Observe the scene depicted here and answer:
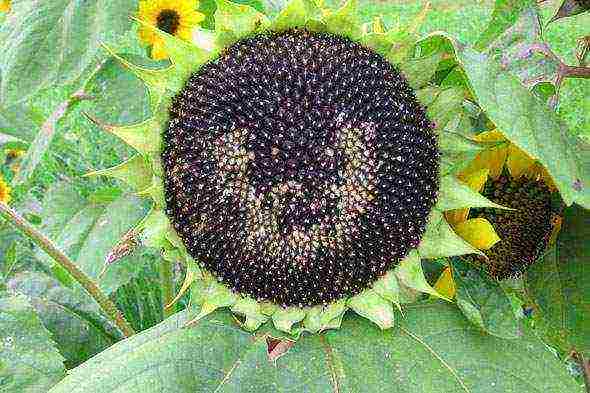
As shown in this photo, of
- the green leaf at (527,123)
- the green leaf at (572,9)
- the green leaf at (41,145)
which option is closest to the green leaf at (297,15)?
the green leaf at (527,123)

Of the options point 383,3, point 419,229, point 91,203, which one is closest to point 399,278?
point 419,229

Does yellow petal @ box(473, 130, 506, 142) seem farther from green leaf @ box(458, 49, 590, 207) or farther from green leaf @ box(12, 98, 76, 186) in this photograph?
green leaf @ box(12, 98, 76, 186)

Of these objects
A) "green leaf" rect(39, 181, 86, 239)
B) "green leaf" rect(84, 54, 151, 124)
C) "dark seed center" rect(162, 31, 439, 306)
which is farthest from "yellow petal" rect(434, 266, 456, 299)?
"green leaf" rect(39, 181, 86, 239)

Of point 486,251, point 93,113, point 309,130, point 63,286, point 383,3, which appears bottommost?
point 383,3

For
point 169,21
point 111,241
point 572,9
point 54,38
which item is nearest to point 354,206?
point 572,9

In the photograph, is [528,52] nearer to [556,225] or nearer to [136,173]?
[556,225]

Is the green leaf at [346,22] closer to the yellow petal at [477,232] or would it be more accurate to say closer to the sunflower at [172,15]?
the yellow petal at [477,232]

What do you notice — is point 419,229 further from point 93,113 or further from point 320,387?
point 93,113

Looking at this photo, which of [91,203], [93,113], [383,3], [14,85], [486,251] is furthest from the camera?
[383,3]
